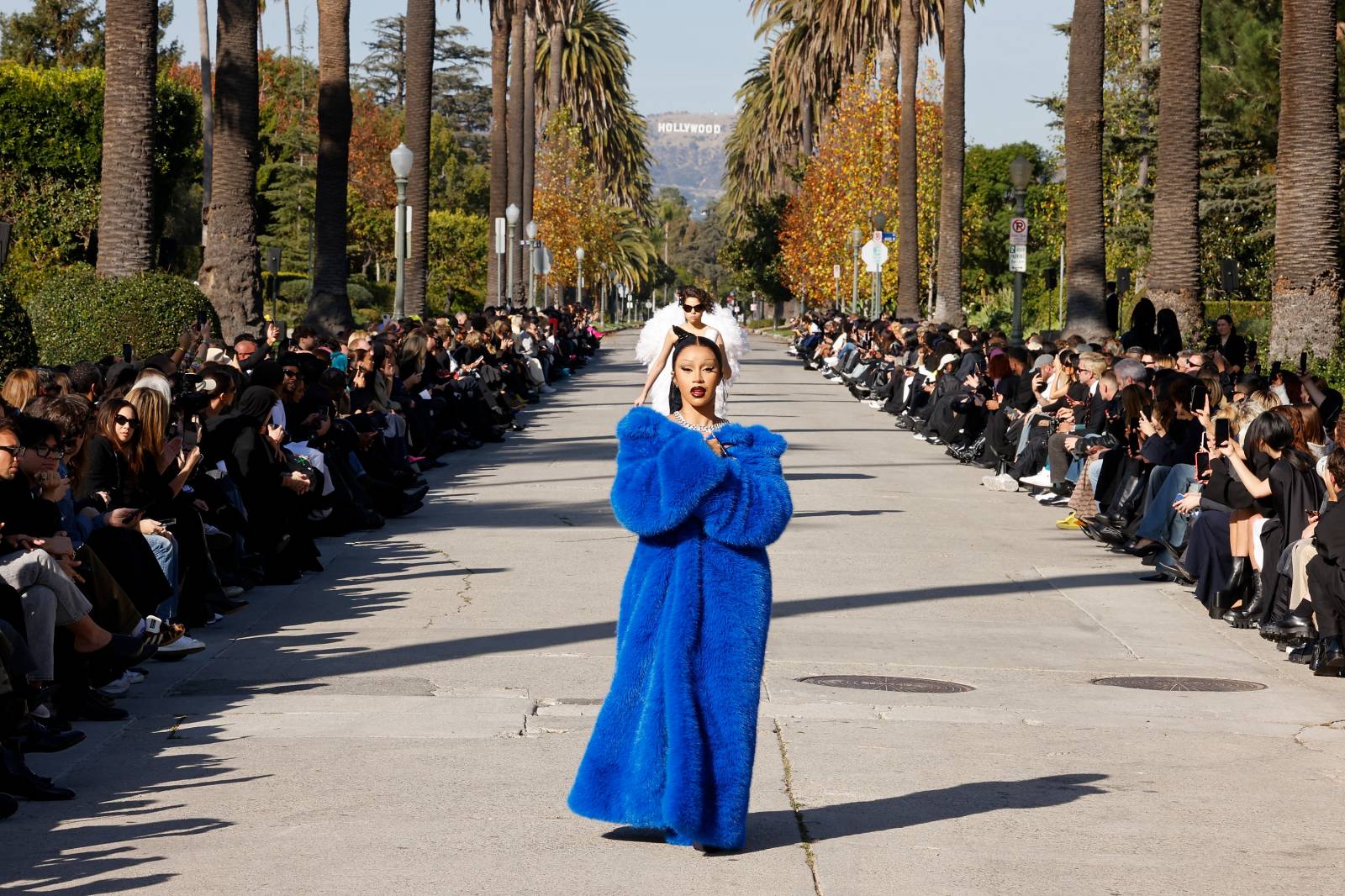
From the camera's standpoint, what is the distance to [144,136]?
2173 centimetres

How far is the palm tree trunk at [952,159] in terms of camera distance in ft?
146

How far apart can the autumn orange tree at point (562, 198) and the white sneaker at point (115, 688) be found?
2775 inches

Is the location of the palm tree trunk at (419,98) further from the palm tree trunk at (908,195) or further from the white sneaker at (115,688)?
the white sneaker at (115,688)

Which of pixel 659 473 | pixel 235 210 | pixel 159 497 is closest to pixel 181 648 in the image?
pixel 159 497

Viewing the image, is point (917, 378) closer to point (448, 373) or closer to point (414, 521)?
point (448, 373)

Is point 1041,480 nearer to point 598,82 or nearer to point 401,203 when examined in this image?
point 401,203

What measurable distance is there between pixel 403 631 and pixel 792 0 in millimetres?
74713

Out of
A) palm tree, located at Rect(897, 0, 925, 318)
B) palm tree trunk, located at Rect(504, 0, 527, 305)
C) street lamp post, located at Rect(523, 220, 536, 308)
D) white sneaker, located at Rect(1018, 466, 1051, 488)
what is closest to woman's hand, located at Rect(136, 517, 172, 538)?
white sneaker, located at Rect(1018, 466, 1051, 488)

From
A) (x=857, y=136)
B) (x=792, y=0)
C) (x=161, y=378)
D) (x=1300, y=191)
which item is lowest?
(x=161, y=378)

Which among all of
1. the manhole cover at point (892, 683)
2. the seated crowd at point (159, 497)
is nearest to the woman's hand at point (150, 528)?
the seated crowd at point (159, 497)

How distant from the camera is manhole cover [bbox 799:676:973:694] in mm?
9875

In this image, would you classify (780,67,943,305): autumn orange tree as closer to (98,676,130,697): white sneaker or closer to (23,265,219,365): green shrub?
(23,265,219,365): green shrub

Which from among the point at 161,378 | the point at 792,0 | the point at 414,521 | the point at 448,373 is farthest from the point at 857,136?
the point at 161,378

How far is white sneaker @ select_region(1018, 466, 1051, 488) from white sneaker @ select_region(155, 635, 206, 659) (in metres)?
11.2
